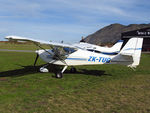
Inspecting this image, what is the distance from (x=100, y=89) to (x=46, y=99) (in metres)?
2.25

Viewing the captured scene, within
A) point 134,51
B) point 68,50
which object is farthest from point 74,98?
point 134,51

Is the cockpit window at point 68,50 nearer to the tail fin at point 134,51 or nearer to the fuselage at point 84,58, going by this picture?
the fuselage at point 84,58

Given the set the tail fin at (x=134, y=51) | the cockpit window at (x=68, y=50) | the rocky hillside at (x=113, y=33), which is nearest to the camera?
the tail fin at (x=134, y=51)

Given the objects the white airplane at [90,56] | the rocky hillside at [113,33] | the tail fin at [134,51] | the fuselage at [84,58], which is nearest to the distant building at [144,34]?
the tail fin at [134,51]

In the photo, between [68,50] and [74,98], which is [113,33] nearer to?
[68,50]

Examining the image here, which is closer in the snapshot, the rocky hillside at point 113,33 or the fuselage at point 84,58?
the fuselage at point 84,58

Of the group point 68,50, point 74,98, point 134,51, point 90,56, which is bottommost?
point 74,98

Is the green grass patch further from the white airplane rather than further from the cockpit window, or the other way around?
the cockpit window

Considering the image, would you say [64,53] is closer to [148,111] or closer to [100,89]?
[100,89]

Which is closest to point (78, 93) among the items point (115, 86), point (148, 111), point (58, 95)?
point (58, 95)

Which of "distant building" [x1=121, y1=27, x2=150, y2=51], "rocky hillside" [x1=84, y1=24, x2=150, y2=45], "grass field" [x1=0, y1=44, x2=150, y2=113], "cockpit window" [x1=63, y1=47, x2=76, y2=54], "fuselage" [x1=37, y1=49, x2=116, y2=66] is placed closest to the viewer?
"grass field" [x1=0, y1=44, x2=150, y2=113]

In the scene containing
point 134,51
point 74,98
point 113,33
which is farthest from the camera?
point 113,33

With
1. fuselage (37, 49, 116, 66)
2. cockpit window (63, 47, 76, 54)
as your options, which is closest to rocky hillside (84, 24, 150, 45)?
cockpit window (63, 47, 76, 54)

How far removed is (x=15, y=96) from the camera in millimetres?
5172
